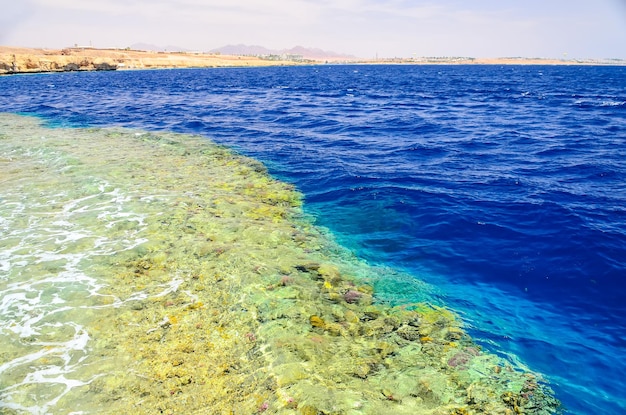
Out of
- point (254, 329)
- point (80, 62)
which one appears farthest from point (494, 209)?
point (80, 62)

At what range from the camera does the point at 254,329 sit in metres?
7.76

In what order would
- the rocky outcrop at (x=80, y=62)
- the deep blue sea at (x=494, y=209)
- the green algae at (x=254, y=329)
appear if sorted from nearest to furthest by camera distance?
the green algae at (x=254, y=329)
the deep blue sea at (x=494, y=209)
the rocky outcrop at (x=80, y=62)

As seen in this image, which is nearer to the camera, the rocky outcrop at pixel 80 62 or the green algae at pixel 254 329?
the green algae at pixel 254 329

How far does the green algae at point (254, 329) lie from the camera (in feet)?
20.3

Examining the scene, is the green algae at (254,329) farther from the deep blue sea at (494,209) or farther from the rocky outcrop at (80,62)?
the rocky outcrop at (80,62)

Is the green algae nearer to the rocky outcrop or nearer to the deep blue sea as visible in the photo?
the deep blue sea

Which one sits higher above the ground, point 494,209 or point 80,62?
point 80,62

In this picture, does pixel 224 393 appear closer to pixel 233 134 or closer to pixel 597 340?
pixel 597 340

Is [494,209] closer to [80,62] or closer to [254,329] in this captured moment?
[254,329]

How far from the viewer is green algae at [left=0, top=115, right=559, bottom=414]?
6.19m

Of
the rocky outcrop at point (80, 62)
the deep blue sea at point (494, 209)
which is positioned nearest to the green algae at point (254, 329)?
the deep blue sea at point (494, 209)

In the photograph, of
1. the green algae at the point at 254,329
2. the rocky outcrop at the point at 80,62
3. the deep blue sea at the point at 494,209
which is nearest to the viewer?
the green algae at the point at 254,329

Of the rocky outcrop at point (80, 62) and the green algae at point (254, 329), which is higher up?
the rocky outcrop at point (80, 62)

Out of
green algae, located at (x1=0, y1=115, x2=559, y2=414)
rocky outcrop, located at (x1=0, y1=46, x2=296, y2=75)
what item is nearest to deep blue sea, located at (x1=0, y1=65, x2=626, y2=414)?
green algae, located at (x1=0, y1=115, x2=559, y2=414)
